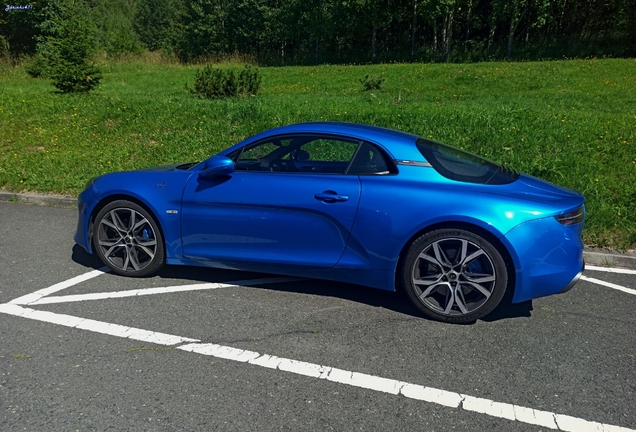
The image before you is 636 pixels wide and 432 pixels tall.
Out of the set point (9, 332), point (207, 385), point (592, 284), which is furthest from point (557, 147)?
point (9, 332)

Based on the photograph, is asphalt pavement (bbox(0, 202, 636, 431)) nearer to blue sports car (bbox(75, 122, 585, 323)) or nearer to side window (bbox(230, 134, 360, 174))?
blue sports car (bbox(75, 122, 585, 323))

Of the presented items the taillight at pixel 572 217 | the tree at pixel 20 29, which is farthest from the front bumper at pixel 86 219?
the tree at pixel 20 29

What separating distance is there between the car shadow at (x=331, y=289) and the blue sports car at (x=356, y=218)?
239 millimetres

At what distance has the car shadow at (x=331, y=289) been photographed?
392cm

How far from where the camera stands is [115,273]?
4.56 meters

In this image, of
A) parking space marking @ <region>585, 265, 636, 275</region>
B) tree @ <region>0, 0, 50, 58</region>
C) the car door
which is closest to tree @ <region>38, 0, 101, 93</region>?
the car door

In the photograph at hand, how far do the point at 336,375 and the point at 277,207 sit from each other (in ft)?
4.77

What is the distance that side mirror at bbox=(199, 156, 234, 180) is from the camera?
4.06 meters

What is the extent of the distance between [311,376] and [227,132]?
7520 millimetres

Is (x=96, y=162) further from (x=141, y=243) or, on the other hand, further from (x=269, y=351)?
(x=269, y=351)

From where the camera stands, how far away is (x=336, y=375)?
300 cm

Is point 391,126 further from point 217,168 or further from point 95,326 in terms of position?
point 95,326

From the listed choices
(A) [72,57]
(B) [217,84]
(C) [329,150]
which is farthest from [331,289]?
(A) [72,57]

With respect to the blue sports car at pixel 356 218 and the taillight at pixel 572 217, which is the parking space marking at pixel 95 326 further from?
the taillight at pixel 572 217
